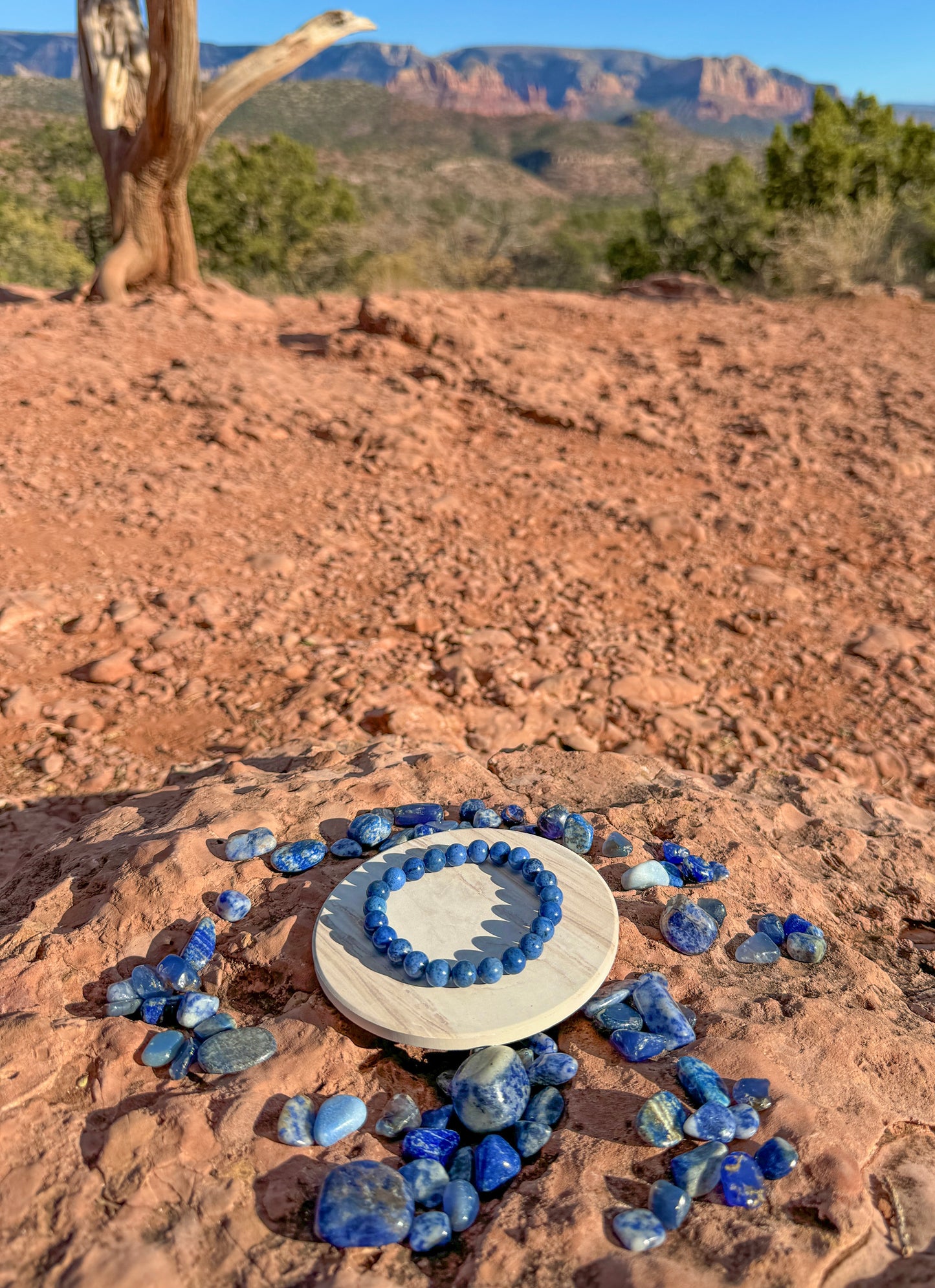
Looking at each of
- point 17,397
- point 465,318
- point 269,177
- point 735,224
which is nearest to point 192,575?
point 17,397

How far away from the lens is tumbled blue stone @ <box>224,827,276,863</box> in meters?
1.88

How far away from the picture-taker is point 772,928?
70.6 inches

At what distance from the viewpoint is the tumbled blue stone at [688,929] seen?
1.73 meters

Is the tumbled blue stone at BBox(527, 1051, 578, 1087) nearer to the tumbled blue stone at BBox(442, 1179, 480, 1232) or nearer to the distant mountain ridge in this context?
the tumbled blue stone at BBox(442, 1179, 480, 1232)

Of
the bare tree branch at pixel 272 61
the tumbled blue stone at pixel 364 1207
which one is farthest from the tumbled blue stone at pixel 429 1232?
the bare tree branch at pixel 272 61

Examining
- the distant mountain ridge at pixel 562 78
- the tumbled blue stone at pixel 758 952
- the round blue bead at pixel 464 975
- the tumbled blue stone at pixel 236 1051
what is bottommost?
the tumbled blue stone at pixel 758 952

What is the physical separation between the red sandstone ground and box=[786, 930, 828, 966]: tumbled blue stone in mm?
31

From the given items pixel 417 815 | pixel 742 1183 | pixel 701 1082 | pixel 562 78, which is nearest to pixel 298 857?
pixel 417 815

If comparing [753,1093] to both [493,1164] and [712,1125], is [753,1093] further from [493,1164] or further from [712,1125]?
[493,1164]

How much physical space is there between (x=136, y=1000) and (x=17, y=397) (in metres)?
4.66

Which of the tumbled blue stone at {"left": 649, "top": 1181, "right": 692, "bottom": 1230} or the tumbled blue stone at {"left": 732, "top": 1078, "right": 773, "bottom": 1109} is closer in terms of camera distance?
the tumbled blue stone at {"left": 649, "top": 1181, "right": 692, "bottom": 1230}

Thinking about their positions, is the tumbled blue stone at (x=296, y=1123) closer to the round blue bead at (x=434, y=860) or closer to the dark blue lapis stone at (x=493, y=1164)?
the dark blue lapis stone at (x=493, y=1164)

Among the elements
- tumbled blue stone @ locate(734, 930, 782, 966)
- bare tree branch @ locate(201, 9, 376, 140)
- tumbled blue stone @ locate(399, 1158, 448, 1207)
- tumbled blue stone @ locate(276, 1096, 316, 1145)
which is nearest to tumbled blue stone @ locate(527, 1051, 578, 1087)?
tumbled blue stone @ locate(399, 1158, 448, 1207)

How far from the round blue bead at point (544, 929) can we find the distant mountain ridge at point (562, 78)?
5102 inches
